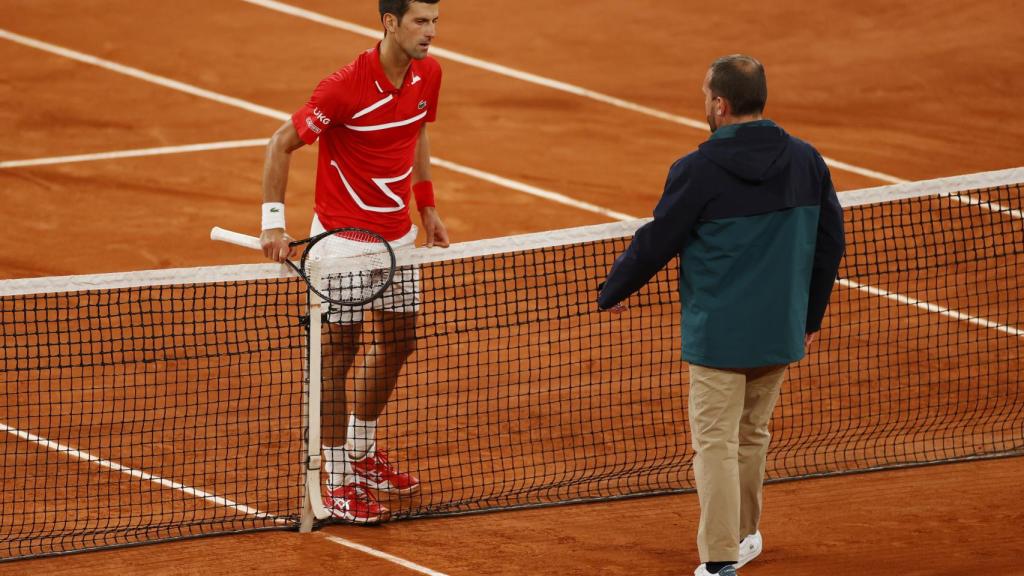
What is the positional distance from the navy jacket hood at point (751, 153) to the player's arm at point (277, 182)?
1946 mm

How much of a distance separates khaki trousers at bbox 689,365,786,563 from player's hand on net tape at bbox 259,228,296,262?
1.87 metres

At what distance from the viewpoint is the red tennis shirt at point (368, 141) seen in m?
5.84

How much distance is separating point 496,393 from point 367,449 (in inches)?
54.9

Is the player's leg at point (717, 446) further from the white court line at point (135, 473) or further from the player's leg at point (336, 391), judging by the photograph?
the white court line at point (135, 473)

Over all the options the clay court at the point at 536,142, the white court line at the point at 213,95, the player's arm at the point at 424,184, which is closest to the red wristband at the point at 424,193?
the player's arm at the point at 424,184

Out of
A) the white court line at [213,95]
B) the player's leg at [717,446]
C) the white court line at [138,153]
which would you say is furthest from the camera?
the white court line at [138,153]

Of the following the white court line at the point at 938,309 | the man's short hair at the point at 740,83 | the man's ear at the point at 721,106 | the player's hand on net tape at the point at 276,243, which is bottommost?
the white court line at the point at 938,309

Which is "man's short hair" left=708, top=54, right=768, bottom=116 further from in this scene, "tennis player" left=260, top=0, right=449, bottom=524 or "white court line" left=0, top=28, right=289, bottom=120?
"white court line" left=0, top=28, right=289, bottom=120

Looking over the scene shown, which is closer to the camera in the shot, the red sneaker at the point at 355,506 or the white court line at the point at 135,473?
the red sneaker at the point at 355,506

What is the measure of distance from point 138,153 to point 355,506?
613 cm

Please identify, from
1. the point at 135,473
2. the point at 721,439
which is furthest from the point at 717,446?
the point at 135,473

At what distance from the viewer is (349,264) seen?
230 inches

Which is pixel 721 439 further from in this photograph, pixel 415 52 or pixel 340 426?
pixel 415 52

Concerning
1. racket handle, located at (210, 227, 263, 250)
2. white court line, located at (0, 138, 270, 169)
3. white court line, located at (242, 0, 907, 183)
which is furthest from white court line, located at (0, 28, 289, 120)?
racket handle, located at (210, 227, 263, 250)
